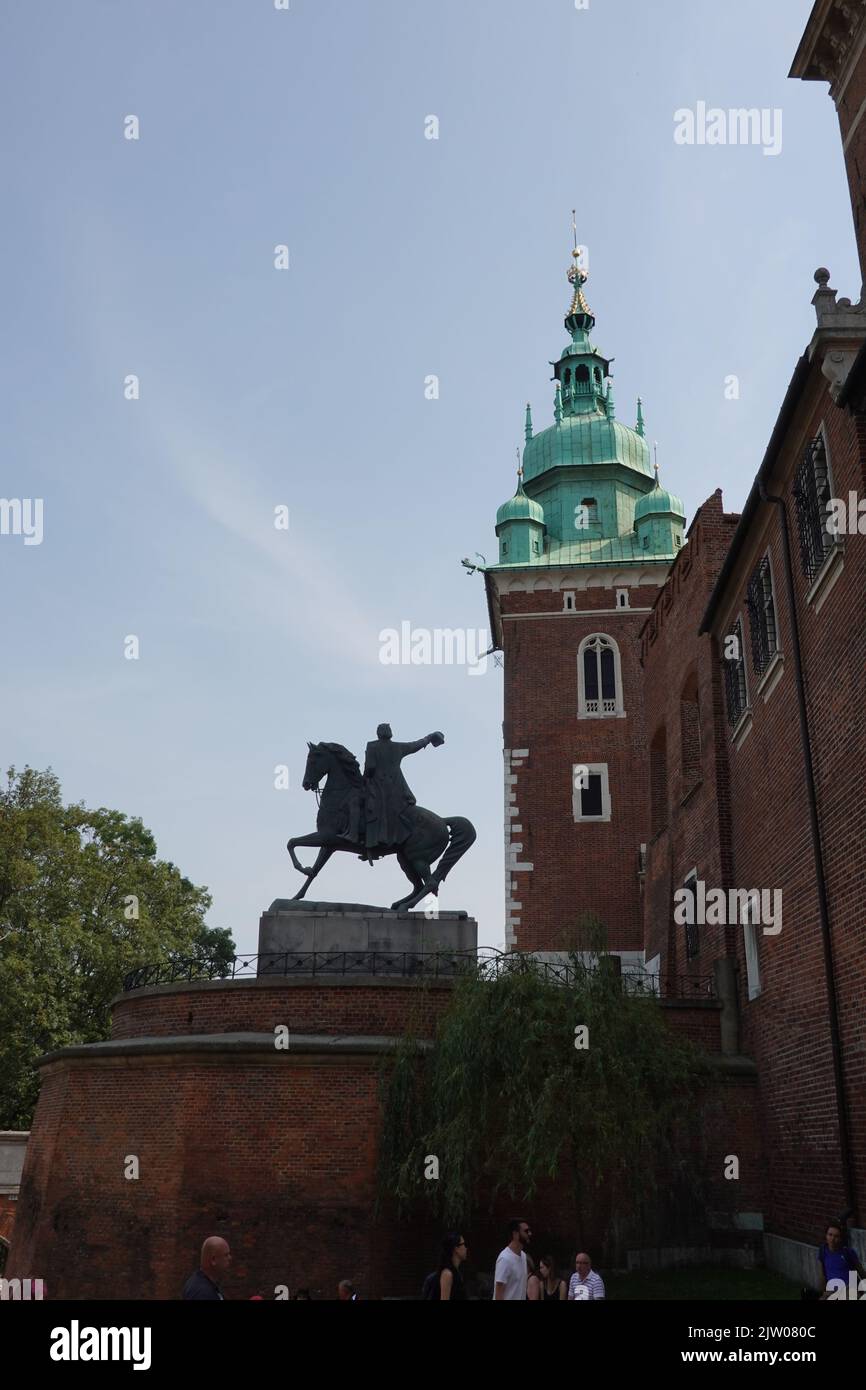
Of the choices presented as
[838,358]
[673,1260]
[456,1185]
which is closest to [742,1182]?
[673,1260]

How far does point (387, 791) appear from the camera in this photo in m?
23.7

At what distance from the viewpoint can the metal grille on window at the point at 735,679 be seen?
22.4 metres

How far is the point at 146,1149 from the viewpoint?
19.3m

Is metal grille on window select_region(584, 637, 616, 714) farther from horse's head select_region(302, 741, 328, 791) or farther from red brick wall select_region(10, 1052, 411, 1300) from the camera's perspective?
red brick wall select_region(10, 1052, 411, 1300)

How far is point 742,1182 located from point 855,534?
11199mm

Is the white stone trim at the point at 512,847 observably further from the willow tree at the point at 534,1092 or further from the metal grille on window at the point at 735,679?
the willow tree at the point at 534,1092

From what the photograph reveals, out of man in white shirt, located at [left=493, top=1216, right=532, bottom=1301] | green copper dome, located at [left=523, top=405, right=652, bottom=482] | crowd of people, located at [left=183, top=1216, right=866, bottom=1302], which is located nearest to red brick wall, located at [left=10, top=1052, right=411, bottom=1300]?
crowd of people, located at [left=183, top=1216, right=866, bottom=1302]

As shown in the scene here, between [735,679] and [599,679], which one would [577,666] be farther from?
[735,679]

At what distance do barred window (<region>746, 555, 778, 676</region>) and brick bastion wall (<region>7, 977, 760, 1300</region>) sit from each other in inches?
277

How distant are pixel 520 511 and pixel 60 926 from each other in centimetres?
2261

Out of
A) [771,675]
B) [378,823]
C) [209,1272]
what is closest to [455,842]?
[378,823]

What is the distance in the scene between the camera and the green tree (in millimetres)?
39156

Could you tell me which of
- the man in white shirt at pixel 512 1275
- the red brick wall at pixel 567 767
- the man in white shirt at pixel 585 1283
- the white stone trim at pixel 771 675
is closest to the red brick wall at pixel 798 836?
the white stone trim at pixel 771 675
